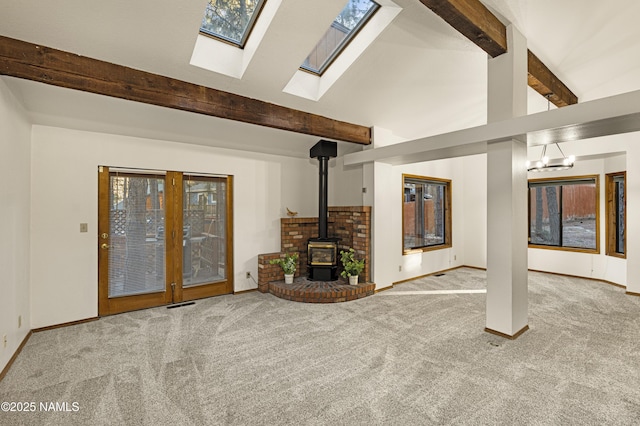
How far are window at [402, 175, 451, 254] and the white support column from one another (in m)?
2.44

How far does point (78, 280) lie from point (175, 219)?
4.43ft

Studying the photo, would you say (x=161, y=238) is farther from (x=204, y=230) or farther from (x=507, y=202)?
(x=507, y=202)

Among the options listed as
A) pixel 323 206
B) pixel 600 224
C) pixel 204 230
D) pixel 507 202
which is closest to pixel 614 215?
pixel 600 224

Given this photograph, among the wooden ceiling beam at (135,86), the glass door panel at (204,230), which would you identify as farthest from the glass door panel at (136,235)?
the wooden ceiling beam at (135,86)

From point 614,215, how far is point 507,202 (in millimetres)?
4163

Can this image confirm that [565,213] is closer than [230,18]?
No

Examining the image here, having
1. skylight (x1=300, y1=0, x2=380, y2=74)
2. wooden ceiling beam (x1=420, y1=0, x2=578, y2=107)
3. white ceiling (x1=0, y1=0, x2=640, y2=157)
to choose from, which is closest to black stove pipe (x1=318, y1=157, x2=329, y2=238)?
white ceiling (x1=0, y1=0, x2=640, y2=157)

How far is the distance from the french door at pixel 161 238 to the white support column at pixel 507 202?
3.81m

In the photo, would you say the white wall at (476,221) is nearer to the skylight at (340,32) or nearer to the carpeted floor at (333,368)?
the carpeted floor at (333,368)

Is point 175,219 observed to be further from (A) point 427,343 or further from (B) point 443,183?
(B) point 443,183

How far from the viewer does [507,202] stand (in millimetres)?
3111

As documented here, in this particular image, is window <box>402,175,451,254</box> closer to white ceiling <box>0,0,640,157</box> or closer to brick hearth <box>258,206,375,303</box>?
brick hearth <box>258,206,375,303</box>

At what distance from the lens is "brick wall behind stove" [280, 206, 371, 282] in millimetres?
5016

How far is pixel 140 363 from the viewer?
2688 millimetres
